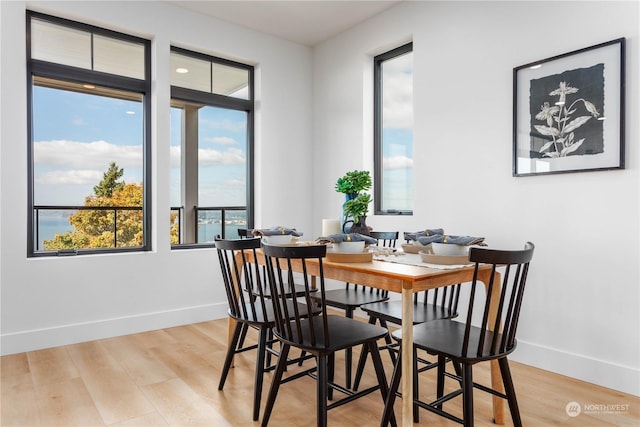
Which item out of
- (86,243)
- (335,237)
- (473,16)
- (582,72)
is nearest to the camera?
(335,237)

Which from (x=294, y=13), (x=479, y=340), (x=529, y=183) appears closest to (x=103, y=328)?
(x=479, y=340)

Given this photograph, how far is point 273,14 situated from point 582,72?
2.61m

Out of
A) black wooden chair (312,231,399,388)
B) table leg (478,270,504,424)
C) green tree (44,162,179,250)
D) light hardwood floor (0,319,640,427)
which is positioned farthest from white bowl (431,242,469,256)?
green tree (44,162,179,250)

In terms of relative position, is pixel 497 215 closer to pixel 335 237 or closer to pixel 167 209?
pixel 335 237

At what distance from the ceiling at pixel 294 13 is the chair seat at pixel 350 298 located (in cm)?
252

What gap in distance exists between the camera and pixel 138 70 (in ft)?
11.9

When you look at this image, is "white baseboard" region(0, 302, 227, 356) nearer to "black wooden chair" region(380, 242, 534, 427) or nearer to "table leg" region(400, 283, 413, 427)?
"black wooden chair" region(380, 242, 534, 427)

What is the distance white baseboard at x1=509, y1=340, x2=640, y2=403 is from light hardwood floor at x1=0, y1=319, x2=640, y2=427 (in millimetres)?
51

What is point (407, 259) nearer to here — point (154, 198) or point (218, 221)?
point (154, 198)

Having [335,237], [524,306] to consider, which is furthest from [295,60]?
[524,306]

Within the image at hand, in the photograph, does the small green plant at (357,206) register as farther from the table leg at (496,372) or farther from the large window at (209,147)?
the large window at (209,147)

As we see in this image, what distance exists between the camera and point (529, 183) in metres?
2.73

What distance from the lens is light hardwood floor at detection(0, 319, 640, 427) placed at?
6.61 feet

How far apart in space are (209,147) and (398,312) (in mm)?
2677
